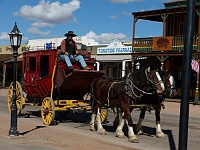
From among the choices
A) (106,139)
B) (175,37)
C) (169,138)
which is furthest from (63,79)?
(175,37)

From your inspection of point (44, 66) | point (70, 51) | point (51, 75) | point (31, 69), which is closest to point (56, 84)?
point (51, 75)

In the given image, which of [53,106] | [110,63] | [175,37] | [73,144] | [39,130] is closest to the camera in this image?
[73,144]

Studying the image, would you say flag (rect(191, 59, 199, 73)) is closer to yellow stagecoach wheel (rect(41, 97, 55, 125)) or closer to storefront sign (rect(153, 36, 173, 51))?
storefront sign (rect(153, 36, 173, 51))

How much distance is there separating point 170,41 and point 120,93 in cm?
1946

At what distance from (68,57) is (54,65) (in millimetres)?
563

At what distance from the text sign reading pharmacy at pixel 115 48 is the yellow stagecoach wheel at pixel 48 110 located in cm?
2311

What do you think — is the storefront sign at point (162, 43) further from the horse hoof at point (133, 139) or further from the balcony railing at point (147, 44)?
the horse hoof at point (133, 139)

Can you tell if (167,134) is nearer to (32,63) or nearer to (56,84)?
(56,84)

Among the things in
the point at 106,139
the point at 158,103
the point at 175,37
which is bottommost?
the point at 106,139

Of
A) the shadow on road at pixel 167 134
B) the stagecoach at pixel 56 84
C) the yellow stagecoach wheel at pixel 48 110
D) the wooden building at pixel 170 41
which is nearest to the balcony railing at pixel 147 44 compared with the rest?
the wooden building at pixel 170 41

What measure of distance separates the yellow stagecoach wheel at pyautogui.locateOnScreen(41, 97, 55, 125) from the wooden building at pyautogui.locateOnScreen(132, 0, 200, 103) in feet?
52.9

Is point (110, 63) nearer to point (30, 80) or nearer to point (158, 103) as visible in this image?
point (30, 80)

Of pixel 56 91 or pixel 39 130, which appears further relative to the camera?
pixel 56 91

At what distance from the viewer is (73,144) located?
33.3ft
